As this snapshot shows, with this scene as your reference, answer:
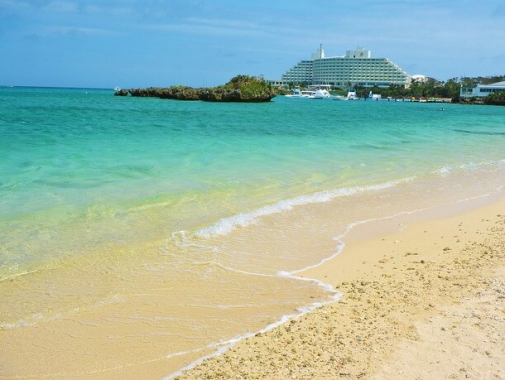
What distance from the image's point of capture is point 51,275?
6965 mm

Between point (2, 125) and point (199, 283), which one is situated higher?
point (2, 125)

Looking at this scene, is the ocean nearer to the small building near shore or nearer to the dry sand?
the dry sand

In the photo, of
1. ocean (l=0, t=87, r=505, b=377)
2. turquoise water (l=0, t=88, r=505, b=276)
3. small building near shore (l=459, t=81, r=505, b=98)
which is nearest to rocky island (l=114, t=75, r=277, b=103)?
turquoise water (l=0, t=88, r=505, b=276)

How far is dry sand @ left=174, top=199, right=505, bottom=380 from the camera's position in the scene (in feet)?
14.6

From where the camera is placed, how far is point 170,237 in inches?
347

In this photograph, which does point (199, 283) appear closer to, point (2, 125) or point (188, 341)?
point (188, 341)

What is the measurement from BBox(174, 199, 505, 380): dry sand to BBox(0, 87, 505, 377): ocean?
0.41 meters

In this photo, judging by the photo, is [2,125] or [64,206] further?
[2,125]

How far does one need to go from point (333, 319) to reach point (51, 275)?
397 cm

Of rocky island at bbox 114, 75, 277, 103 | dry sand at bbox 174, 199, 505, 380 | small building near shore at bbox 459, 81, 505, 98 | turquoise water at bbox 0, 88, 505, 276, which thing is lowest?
dry sand at bbox 174, 199, 505, 380

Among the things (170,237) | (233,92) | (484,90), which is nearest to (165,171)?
(170,237)

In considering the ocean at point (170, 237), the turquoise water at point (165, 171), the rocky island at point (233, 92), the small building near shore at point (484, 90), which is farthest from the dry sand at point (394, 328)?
the small building near shore at point (484, 90)

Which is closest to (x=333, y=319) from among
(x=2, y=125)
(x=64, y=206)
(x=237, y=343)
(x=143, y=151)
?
(x=237, y=343)

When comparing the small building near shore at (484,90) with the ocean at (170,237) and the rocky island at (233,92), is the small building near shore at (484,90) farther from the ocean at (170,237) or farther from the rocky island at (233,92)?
the ocean at (170,237)
